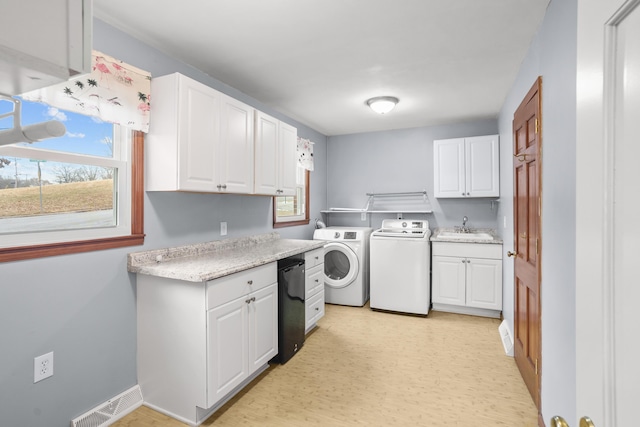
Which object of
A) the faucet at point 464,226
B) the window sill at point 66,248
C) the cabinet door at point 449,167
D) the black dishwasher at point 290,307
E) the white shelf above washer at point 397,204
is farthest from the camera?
the white shelf above washer at point 397,204

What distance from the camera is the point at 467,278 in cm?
363

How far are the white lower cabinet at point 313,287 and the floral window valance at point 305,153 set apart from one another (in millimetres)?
1319

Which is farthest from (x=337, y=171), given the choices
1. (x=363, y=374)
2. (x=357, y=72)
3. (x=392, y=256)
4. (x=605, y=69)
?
(x=605, y=69)

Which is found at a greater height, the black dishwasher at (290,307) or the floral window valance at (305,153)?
the floral window valance at (305,153)

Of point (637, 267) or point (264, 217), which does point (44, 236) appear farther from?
point (637, 267)

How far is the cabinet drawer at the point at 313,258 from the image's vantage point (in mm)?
3074

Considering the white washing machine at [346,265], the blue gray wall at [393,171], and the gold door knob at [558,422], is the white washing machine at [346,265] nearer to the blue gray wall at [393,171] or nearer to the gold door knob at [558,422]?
the blue gray wall at [393,171]

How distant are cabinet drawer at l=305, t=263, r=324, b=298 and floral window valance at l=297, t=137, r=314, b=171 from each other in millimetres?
1459

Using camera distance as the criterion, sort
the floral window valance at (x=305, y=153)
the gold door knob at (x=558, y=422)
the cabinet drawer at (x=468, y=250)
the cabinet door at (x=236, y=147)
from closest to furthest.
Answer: the gold door knob at (x=558, y=422) < the cabinet door at (x=236, y=147) < the cabinet drawer at (x=468, y=250) < the floral window valance at (x=305, y=153)

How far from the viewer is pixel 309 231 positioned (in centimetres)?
447

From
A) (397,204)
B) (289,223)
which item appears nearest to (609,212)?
(289,223)

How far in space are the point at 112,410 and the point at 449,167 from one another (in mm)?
4002

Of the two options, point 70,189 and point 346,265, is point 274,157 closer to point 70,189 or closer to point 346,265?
point 70,189

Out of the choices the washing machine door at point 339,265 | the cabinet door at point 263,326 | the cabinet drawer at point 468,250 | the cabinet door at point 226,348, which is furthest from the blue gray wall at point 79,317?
the cabinet drawer at point 468,250
